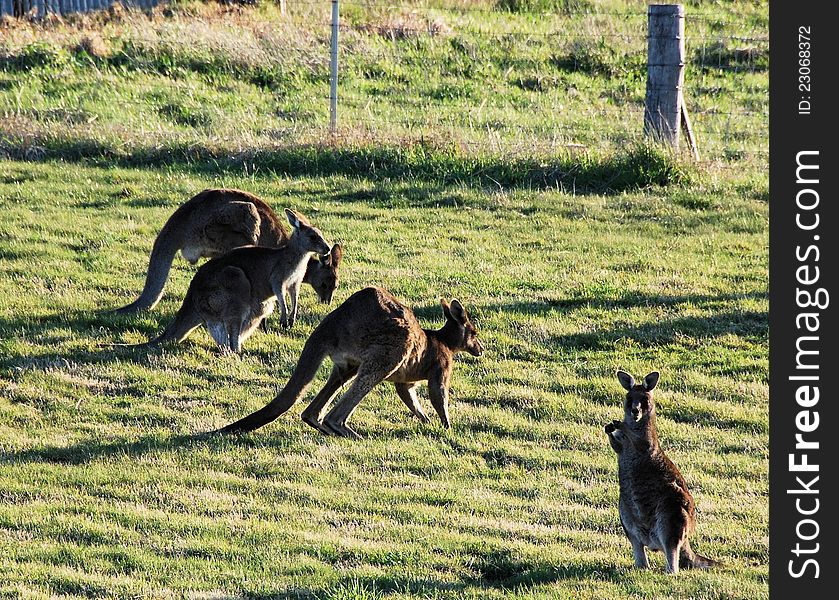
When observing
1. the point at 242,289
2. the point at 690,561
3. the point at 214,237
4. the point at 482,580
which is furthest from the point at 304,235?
the point at 690,561

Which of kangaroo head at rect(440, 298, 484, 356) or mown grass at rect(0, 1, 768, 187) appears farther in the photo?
mown grass at rect(0, 1, 768, 187)

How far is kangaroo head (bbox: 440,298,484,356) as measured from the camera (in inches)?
313

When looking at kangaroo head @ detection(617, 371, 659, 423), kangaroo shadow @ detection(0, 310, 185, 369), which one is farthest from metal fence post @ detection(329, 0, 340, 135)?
kangaroo head @ detection(617, 371, 659, 423)

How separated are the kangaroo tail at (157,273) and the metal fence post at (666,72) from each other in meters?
5.75

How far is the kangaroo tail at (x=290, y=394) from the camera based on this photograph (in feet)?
23.4

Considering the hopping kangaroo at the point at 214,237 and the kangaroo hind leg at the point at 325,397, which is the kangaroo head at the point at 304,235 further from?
the kangaroo hind leg at the point at 325,397

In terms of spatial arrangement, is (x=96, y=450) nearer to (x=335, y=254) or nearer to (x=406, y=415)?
(x=406, y=415)

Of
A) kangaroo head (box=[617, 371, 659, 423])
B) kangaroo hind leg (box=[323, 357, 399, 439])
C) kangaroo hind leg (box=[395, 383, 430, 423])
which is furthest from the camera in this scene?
kangaroo hind leg (box=[395, 383, 430, 423])

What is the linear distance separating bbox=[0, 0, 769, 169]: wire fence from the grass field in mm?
70

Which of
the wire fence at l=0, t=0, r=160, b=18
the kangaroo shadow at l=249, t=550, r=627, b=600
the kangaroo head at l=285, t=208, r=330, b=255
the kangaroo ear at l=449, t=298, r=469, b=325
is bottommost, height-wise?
the kangaroo shadow at l=249, t=550, r=627, b=600

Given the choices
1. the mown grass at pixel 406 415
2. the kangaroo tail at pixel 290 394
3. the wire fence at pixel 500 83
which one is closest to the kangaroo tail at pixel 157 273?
the mown grass at pixel 406 415

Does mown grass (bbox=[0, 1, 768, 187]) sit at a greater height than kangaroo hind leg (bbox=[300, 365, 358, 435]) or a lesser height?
greater

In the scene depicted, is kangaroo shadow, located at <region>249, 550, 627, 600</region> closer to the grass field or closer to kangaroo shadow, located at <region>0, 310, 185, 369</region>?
the grass field

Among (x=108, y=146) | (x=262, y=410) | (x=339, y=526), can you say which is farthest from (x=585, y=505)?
(x=108, y=146)
